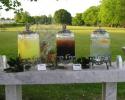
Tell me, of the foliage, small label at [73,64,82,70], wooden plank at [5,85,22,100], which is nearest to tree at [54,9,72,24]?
the foliage

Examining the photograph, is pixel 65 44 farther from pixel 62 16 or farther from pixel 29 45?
pixel 62 16

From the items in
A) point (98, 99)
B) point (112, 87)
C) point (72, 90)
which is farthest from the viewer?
point (72, 90)

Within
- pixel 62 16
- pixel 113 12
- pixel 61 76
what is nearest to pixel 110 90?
pixel 61 76

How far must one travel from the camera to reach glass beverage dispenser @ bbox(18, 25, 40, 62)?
5312mm

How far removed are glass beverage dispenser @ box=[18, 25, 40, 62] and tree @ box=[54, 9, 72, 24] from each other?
702 mm

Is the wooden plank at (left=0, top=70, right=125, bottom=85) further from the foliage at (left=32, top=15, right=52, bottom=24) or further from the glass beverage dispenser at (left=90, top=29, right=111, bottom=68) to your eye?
the foliage at (left=32, top=15, right=52, bottom=24)

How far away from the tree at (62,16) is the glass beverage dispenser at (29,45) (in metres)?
0.70

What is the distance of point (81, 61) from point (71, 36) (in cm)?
32

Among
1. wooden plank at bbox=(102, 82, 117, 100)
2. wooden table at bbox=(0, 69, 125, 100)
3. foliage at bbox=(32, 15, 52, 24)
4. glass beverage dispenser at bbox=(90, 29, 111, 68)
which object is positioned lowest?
wooden plank at bbox=(102, 82, 117, 100)

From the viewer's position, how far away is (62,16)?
6488mm

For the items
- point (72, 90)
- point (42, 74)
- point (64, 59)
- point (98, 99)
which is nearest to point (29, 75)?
point (42, 74)

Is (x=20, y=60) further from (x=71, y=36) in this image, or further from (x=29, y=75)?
(x=71, y=36)

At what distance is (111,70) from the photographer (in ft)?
17.4

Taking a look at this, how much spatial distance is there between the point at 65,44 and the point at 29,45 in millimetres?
432
